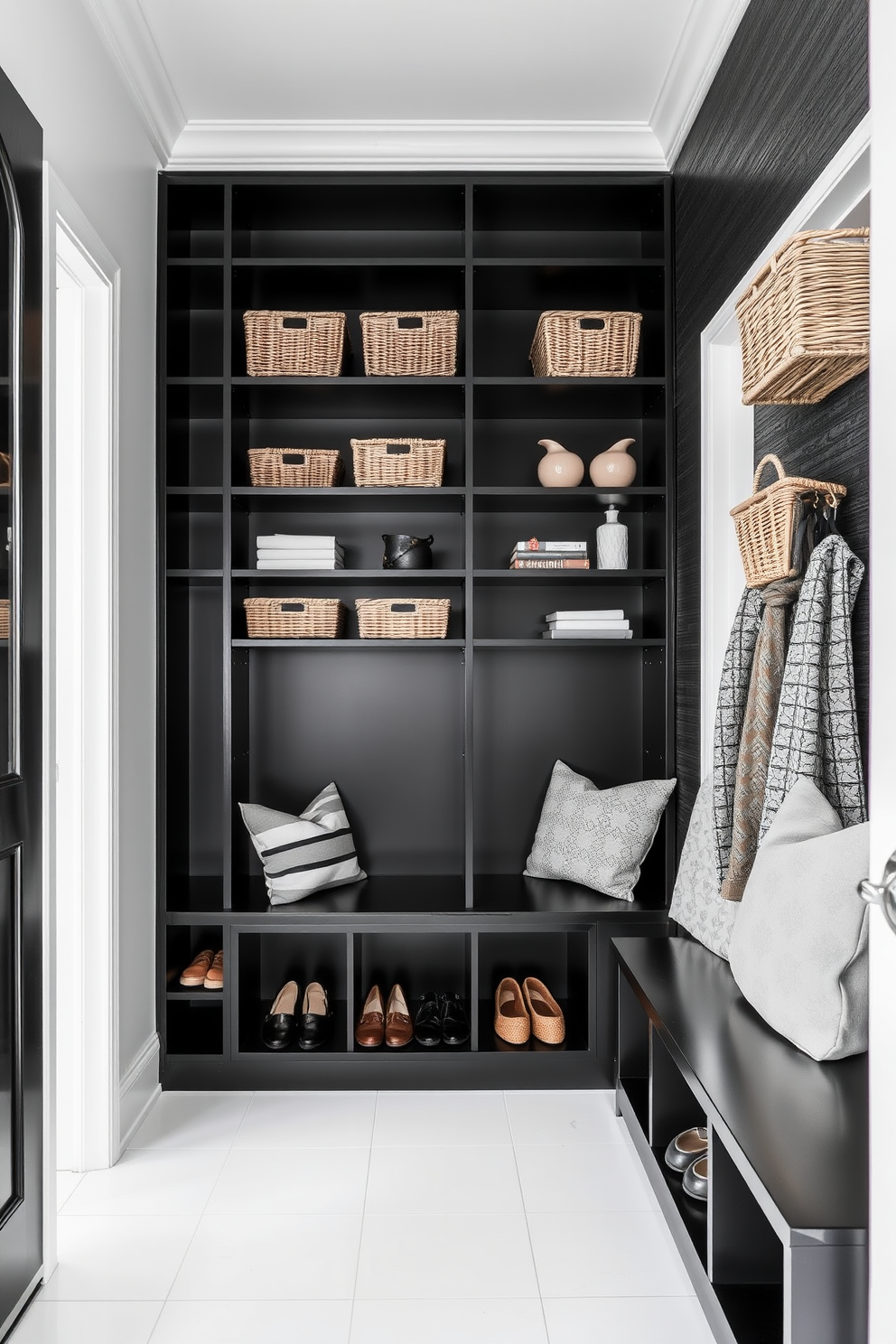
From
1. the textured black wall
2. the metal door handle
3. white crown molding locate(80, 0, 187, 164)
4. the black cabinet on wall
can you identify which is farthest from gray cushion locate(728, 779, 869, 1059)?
white crown molding locate(80, 0, 187, 164)

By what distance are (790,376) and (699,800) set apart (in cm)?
110

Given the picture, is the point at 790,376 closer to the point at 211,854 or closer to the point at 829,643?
the point at 829,643

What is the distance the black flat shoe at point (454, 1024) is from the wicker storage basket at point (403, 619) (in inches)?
44.4

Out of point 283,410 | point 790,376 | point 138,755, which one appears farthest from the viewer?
point 283,410

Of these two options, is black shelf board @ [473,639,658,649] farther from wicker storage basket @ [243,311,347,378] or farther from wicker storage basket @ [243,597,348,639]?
wicker storage basket @ [243,311,347,378]

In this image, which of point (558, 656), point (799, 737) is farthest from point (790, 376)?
point (558, 656)

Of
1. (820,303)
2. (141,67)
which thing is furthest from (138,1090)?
(141,67)

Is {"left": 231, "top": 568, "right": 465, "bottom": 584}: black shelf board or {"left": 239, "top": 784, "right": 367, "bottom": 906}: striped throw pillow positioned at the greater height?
{"left": 231, "top": 568, "right": 465, "bottom": 584}: black shelf board

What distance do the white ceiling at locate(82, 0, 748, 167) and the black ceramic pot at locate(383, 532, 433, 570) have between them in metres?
1.12

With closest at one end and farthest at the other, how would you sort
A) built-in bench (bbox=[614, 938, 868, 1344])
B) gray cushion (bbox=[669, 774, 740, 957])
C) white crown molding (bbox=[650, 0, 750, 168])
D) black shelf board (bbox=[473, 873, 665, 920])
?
built-in bench (bbox=[614, 938, 868, 1344]) < gray cushion (bbox=[669, 774, 740, 957]) < white crown molding (bbox=[650, 0, 750, 168]) < black shelf board (bbox=[473, 873, 665, 920])

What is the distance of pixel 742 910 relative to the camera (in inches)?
70.9

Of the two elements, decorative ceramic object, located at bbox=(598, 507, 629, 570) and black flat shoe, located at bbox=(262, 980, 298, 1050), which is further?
decorative ceramic object, located at bbox=(598, 507, 629, 570)

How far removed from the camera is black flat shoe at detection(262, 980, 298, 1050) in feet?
9.06

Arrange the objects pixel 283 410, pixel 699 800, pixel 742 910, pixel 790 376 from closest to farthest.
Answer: pixel 790 376, pixel 742 910, pixel 699 800, pixel 283 410
